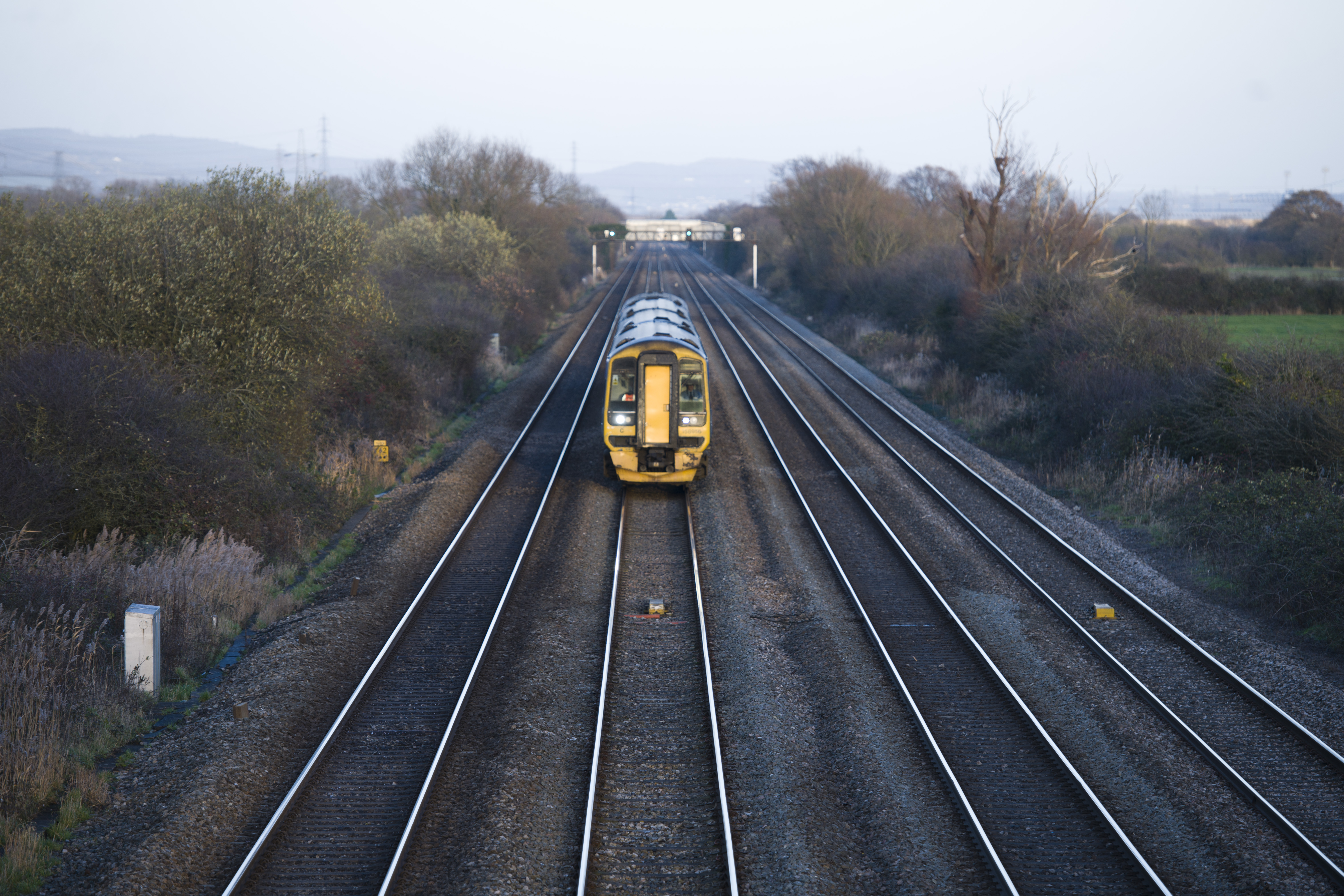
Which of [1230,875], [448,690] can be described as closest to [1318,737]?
[1230,875]

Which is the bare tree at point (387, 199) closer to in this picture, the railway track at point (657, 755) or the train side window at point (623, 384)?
the train side window at point (623, 384)

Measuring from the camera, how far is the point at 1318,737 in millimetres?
8055

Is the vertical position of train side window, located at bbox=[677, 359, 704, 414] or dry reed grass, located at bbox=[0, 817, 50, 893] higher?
train side window, located at bbox=[677, 359, 704, 414]

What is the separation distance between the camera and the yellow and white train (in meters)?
15.2

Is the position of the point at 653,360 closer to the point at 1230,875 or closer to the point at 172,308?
the point at 172,308

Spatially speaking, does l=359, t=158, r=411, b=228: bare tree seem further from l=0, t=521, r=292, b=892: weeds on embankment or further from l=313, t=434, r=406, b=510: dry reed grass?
l=0, t=521, r=292, b=892: weeds on embankment

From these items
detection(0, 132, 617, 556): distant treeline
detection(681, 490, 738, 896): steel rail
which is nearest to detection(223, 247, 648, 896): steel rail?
detection(0, 132, 617, 556): distant treeline

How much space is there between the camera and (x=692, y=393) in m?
15.4

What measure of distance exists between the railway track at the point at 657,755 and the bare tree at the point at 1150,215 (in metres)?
40.3

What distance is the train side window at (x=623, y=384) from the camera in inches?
602

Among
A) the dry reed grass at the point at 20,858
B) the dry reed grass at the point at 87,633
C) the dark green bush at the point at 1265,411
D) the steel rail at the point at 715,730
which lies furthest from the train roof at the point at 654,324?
the dry reed grass at the point at 20,858

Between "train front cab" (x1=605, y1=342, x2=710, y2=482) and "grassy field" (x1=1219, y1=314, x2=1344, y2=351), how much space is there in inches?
715

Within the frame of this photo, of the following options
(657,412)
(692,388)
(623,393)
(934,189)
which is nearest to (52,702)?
(623,393)

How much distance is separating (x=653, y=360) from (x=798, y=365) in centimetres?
1621
